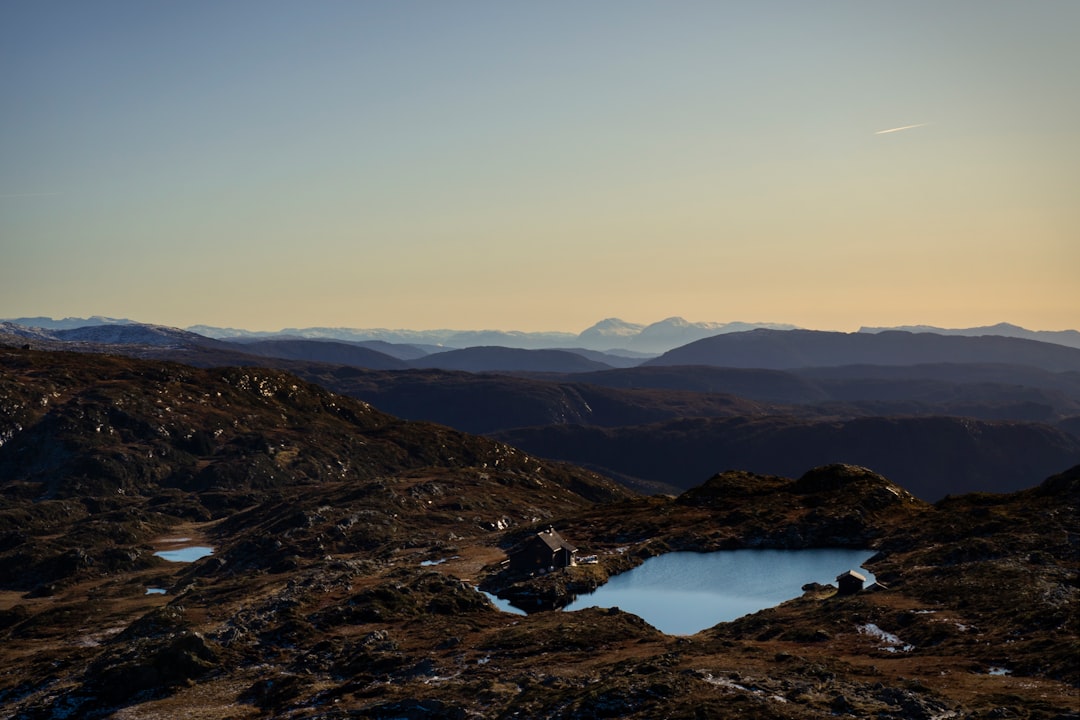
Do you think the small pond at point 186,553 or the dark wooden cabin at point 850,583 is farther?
the small pond at point 186,553

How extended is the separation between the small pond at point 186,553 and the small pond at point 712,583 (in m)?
87.0

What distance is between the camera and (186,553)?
155875 mm

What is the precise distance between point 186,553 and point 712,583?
3986 inches

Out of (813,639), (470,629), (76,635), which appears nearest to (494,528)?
(76,635)

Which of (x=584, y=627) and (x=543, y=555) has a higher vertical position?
(x=543, y=555)

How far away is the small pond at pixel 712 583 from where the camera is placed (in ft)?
253

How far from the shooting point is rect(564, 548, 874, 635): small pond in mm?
77062

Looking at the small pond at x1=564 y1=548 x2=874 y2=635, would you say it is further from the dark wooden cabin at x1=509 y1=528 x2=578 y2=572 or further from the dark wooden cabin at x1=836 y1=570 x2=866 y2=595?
the dark wooden cabin at x1=509 y1=528 x2=578 y2=572

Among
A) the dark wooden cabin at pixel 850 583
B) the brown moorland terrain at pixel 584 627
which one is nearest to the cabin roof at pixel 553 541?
the brown moorland terrain at pixel 584 627

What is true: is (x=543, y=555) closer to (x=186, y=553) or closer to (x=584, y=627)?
(x=584, y=627)

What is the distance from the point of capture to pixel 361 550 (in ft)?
462

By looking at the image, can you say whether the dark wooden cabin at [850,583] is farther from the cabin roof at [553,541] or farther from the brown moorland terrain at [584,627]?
the cabin roof at [553,541]

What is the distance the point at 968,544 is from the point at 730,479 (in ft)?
175

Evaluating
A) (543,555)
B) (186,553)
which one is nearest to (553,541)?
(543,555)
